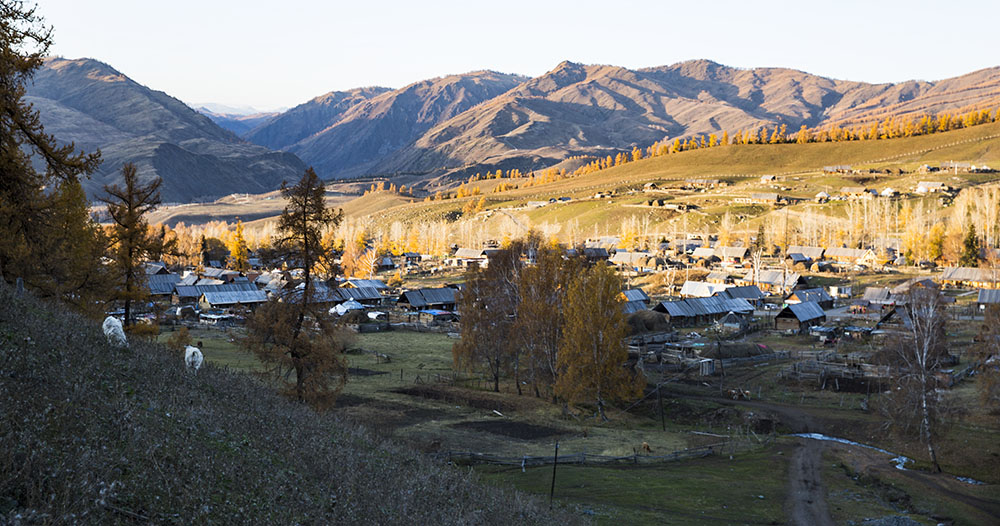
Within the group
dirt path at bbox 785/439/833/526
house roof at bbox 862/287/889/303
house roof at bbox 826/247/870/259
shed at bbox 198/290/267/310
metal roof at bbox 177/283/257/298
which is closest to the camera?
dirt path at bbox 785/439/833/526

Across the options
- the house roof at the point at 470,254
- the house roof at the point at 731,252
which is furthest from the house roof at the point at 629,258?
the house roof at the point at 470,254

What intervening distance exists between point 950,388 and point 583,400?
87.8 feet

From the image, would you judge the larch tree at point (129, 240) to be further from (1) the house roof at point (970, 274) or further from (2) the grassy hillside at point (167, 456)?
(1) the house roof at point (970, 274)

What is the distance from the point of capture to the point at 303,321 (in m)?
33.6

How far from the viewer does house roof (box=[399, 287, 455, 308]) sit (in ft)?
328

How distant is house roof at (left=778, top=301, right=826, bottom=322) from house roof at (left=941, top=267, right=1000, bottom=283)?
37.9m

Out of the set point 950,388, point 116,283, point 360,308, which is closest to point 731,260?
point 360,308

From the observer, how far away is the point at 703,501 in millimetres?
29297

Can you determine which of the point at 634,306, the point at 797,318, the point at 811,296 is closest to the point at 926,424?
the point at 797,318

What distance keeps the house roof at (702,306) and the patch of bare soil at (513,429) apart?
49.1 m

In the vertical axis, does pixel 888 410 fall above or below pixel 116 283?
below

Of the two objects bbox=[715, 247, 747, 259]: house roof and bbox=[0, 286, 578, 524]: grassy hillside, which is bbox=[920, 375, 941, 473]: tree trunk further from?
bbox=[715, 247, 747, 259]: house roof

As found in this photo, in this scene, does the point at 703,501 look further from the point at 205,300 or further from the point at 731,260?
the point at 731,260

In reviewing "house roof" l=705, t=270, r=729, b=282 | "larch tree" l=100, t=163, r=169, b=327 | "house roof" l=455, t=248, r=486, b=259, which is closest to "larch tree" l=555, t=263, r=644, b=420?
"larch tree" l=100, t=163, r=169, b=327
